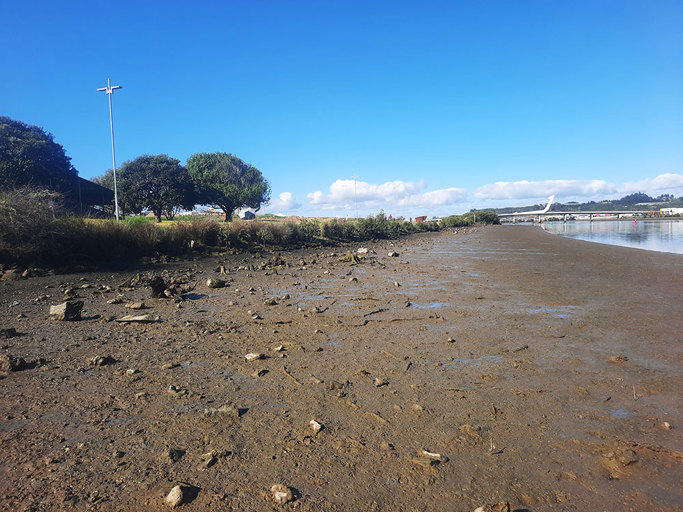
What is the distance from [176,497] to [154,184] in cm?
4706

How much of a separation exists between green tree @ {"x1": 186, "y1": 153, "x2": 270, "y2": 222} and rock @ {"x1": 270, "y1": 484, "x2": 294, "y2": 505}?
164ft

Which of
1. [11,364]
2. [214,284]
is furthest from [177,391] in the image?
[214,284]

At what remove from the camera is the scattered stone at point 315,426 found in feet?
9.98

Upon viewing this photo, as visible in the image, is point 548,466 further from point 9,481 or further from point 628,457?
point 9,481

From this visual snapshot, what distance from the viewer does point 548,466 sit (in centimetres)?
255

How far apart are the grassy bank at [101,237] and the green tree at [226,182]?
30587 mm

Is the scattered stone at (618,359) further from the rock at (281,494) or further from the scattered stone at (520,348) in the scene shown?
the rock at (281,494)

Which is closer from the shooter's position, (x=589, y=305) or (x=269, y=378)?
(x=269, y=378)

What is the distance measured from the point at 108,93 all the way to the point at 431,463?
34.2m

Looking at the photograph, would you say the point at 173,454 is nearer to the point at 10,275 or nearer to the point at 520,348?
the point at 520,348

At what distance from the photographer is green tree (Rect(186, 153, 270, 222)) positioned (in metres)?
52.7

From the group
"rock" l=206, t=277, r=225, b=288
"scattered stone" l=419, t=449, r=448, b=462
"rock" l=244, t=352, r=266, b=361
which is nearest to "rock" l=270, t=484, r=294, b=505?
"scattered stone" l=419, t=449, r=448, b=462

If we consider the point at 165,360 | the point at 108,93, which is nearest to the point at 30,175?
the point at 108,93

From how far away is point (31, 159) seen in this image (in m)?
A: 32.9
